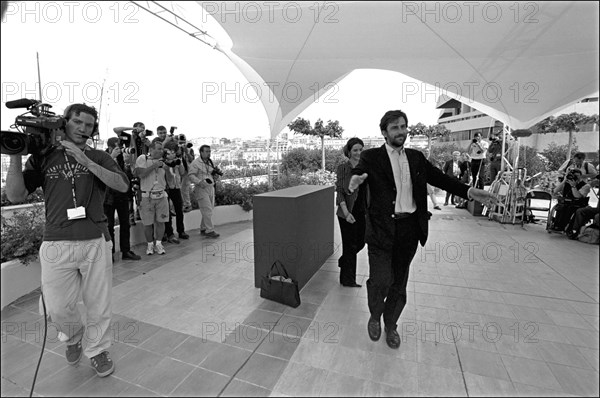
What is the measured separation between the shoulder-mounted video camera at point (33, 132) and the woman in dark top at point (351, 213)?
2.46 meters

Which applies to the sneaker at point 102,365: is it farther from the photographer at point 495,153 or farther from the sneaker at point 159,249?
the photographer at point 495,153

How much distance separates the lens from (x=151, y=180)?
4625 mm

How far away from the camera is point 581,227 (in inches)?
225

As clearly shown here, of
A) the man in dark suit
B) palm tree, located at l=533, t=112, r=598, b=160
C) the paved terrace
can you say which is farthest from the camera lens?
palm tree, located at l=533, t=112, r=598, b=160

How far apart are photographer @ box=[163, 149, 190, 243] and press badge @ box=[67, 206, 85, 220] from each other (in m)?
2.92

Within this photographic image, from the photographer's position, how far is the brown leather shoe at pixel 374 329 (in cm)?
250

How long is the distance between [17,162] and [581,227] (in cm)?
821

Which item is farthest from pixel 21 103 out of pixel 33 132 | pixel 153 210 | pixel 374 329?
pixel 374 329

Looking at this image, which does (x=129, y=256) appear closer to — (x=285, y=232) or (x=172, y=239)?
(x=172, y=239)

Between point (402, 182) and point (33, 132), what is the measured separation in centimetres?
259

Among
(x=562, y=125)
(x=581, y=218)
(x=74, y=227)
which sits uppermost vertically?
(x=562, y=125)

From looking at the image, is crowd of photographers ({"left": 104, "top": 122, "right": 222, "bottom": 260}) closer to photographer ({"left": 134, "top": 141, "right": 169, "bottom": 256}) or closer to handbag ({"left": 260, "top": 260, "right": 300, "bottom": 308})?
photographer ({"left": 134, "top": 141, "right": 169, "bottom": 256})

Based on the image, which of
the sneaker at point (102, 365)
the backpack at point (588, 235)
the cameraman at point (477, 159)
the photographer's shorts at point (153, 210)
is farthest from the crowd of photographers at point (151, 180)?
the cameraman at point (477, 159)

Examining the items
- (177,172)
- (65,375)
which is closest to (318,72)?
(177,172)
